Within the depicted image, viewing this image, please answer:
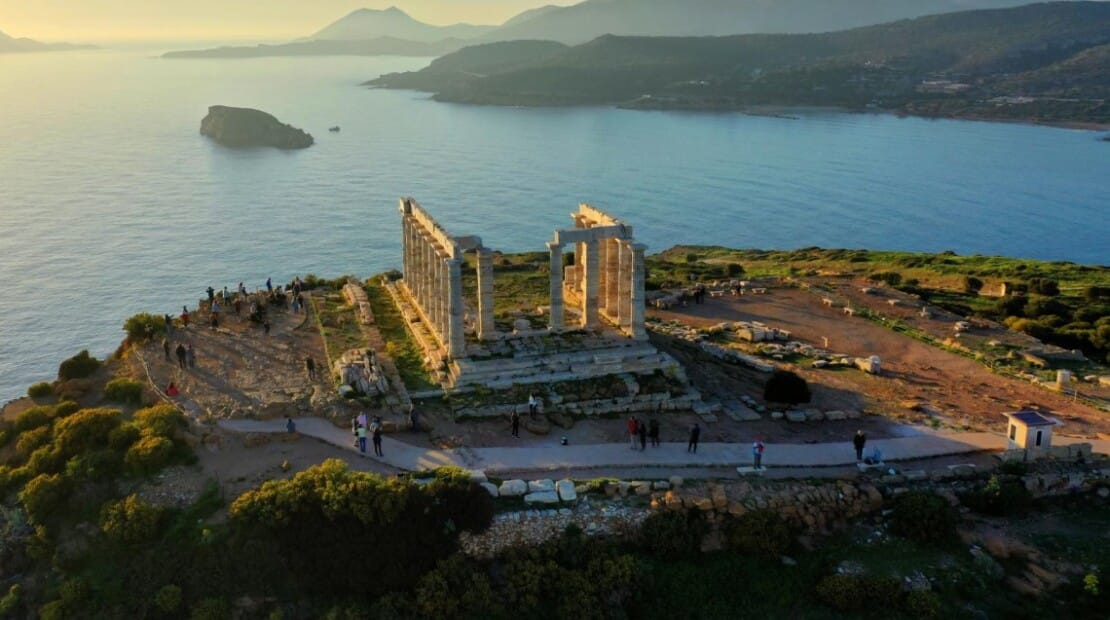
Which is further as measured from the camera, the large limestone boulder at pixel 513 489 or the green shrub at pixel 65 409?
the green shrub at pixel 65 409

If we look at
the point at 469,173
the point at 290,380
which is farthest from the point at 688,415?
the point at 469,173

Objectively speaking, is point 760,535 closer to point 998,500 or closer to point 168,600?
point 998,500

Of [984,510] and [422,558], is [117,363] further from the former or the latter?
[984,510]

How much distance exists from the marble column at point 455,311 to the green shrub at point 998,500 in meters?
16.9

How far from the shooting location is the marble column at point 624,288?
35.0 metres

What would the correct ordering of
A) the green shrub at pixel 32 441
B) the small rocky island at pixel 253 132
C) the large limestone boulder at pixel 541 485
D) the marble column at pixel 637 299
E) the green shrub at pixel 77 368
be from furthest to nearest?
the small rocky island at pixel 253 132, the marble column at pixel 637 299, the green shrub at pixel 77 368, the green shrub at pixel 32 441, the large limestone boulder at pixel 541 485

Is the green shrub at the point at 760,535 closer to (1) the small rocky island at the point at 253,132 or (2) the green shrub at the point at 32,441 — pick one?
(2) the green shrub at the point at 32,441

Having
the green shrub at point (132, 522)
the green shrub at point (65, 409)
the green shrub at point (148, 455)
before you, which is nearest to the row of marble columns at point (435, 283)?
the green shrub at point (148, 455)

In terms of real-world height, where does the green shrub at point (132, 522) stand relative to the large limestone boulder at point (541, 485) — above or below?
below

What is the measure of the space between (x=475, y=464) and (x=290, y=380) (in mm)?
9360

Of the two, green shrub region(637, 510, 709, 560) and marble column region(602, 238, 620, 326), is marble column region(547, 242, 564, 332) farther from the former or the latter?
green shrub region(637, 510, 709, 560)

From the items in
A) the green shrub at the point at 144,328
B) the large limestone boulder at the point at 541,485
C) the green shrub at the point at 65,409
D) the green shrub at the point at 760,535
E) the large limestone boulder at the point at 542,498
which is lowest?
the green shrub at the point at 760,535

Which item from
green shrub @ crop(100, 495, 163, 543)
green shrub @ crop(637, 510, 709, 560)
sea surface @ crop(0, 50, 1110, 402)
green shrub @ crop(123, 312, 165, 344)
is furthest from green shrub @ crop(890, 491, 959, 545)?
sea surface @ crop(0, 50, 1110, 402)

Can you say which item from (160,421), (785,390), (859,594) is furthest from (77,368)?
(859,594)
